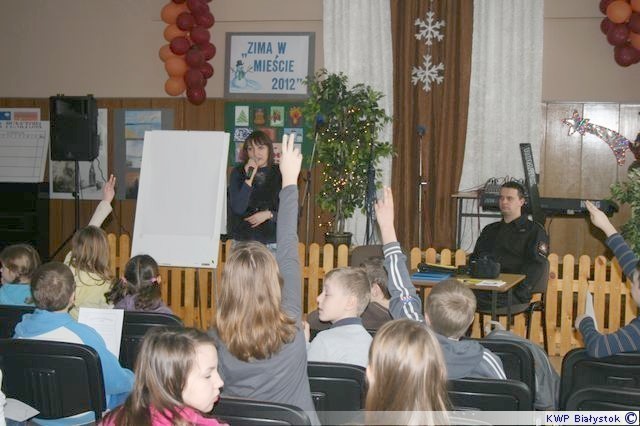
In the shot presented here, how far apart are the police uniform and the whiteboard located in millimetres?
2128

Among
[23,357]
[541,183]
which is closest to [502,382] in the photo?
[23,357]

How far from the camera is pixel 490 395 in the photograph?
271 cm

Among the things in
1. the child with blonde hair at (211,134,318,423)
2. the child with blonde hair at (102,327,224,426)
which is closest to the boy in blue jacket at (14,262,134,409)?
the child with blonde hair at (211,134,318,423)

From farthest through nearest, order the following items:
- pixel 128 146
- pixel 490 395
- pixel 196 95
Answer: pixel 128 146
pixel 196 95
pixel 490 395

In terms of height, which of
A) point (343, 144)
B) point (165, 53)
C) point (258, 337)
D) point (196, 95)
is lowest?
point (258, 337)

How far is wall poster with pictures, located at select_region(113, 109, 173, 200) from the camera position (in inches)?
400

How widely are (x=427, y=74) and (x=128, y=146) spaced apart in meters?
3.98

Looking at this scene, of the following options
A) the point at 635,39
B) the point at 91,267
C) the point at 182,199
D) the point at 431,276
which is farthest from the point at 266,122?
the point at 91,267

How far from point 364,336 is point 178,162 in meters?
3.52

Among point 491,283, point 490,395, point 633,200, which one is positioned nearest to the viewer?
point 490,395

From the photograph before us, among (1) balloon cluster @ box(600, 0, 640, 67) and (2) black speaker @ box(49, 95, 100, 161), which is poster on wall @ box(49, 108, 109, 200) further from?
(1) balloon cluster @ box(600, 0, 640, 67)

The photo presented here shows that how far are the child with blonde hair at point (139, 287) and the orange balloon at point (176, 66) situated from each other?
5652mm

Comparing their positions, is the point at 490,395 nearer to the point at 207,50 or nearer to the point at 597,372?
the point at 597,372

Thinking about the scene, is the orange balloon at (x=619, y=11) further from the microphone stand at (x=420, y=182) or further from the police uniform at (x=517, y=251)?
the police uniform at (x=517, y=251)
